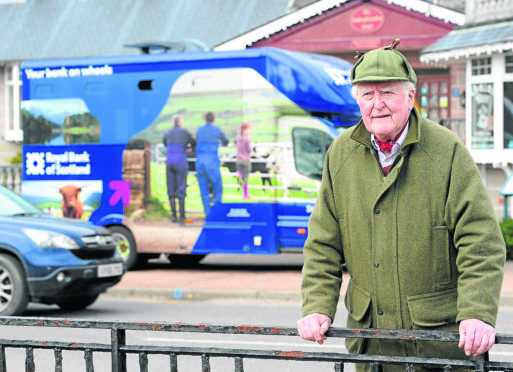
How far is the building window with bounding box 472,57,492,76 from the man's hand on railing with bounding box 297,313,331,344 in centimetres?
1952

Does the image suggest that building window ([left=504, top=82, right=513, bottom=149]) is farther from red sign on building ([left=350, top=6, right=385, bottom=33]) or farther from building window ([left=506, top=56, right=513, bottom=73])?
red sign on building ([left=350, top=6, right=385, bottom=33])

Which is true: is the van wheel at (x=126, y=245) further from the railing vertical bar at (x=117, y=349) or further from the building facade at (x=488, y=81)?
the railing vertical bar at (x=117, y=349)

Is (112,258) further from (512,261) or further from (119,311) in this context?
(512,261)

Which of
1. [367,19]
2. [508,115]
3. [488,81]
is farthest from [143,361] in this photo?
[367,19]

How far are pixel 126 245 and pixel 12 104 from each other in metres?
Result: 16.1

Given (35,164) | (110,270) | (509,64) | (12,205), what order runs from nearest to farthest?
(110,270) < (12,205) < (35,164) < (509,64)

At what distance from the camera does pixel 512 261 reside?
17.2 metres

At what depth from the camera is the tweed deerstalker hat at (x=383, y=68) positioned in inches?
→ 139

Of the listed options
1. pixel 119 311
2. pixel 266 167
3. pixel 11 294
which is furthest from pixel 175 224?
pixel 11 294

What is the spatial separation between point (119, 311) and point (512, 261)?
785 centimetres

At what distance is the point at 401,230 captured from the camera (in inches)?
142

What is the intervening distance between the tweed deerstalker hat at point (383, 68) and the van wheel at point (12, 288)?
314 inches

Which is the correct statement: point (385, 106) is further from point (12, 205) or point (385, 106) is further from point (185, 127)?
point (185, 127)

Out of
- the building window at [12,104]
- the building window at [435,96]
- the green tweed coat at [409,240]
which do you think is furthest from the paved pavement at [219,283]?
the building window at [12,104]
